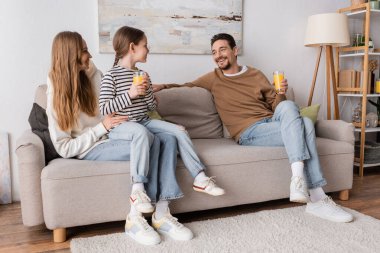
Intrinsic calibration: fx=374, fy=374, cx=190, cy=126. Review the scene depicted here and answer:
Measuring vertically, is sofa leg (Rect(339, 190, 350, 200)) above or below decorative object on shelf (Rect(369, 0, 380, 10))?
below

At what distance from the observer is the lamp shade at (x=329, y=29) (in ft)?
9.89

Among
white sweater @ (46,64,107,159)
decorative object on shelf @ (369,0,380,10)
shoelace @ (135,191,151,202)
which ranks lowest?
shoelace @ (135,191,151,202)

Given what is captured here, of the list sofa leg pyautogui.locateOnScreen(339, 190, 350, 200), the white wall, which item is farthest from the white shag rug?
the white wall

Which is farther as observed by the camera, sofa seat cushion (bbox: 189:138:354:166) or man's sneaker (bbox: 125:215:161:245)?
sofa seat cushion (bbox: 189:138:354:166)

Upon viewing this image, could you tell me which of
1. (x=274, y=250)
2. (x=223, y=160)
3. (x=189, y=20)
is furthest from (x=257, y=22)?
(x=274, y=250)

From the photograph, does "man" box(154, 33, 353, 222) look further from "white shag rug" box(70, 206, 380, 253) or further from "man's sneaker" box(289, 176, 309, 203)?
"white shag rug" box(70, 206, 380, 253)

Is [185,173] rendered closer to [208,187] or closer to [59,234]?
[208,187]

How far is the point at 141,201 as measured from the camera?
5.87 ft

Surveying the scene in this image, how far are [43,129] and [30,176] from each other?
0.32 metres

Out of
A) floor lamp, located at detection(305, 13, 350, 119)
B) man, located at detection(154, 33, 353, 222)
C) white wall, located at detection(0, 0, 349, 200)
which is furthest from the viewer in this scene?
floor lamp, located at detection(305, 13, 350, 119)

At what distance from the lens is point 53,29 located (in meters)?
2.57

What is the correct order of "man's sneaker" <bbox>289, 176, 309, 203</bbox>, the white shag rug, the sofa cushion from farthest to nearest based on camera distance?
the sofa cushion, "man's sneaker" <bbox>289, 176, 309, 203</bbox>, the white shag rug

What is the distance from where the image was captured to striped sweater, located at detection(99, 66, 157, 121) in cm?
195

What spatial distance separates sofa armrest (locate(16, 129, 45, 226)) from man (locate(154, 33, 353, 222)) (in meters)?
0.92
